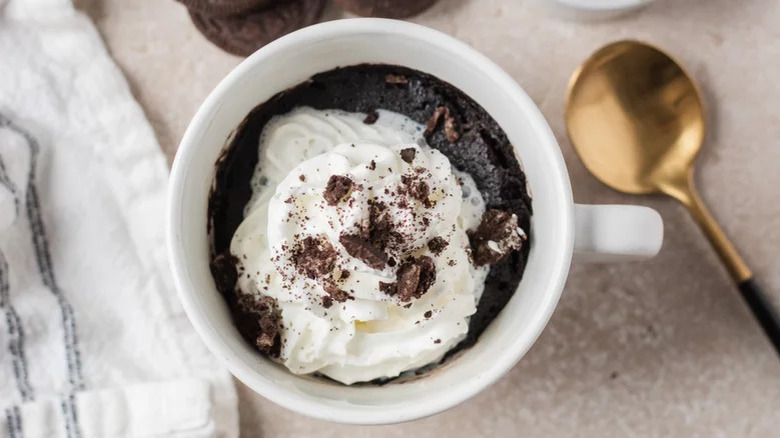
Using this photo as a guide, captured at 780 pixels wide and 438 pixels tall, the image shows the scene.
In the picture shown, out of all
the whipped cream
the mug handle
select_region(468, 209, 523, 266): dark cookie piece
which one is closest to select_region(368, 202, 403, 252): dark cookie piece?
the whipped cream

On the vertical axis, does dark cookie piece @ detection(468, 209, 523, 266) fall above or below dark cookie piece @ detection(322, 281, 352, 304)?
above

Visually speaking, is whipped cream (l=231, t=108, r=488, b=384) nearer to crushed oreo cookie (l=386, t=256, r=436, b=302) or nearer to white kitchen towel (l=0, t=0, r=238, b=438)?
crushed oreo cookie (l=386, t=256, r=436, b=302)

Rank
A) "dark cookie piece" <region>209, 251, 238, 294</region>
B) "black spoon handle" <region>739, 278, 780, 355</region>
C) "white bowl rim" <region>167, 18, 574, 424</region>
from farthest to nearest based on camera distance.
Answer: "black spoon handle" <region>739, 278, 780, 355</region>, "dark cookie piece" <region>209, 251, 238, 294</region>, "white bowl rim" <region>167, 18, 574, 424</region>

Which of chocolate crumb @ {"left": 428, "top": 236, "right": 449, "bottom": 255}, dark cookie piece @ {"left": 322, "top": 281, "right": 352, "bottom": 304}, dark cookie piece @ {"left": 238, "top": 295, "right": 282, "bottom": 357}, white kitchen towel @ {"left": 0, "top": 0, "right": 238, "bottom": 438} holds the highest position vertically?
chocolate crumb @ {"left": 428, "top": 236, "right": 449, "bottom": 255}

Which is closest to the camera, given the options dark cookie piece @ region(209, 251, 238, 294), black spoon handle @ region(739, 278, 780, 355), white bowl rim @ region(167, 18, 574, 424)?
white bowl rim @ region(167, 18, 574, 424)

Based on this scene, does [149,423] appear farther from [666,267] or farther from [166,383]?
[666,267]

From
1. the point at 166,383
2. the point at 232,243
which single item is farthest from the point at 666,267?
the point at 166,383
